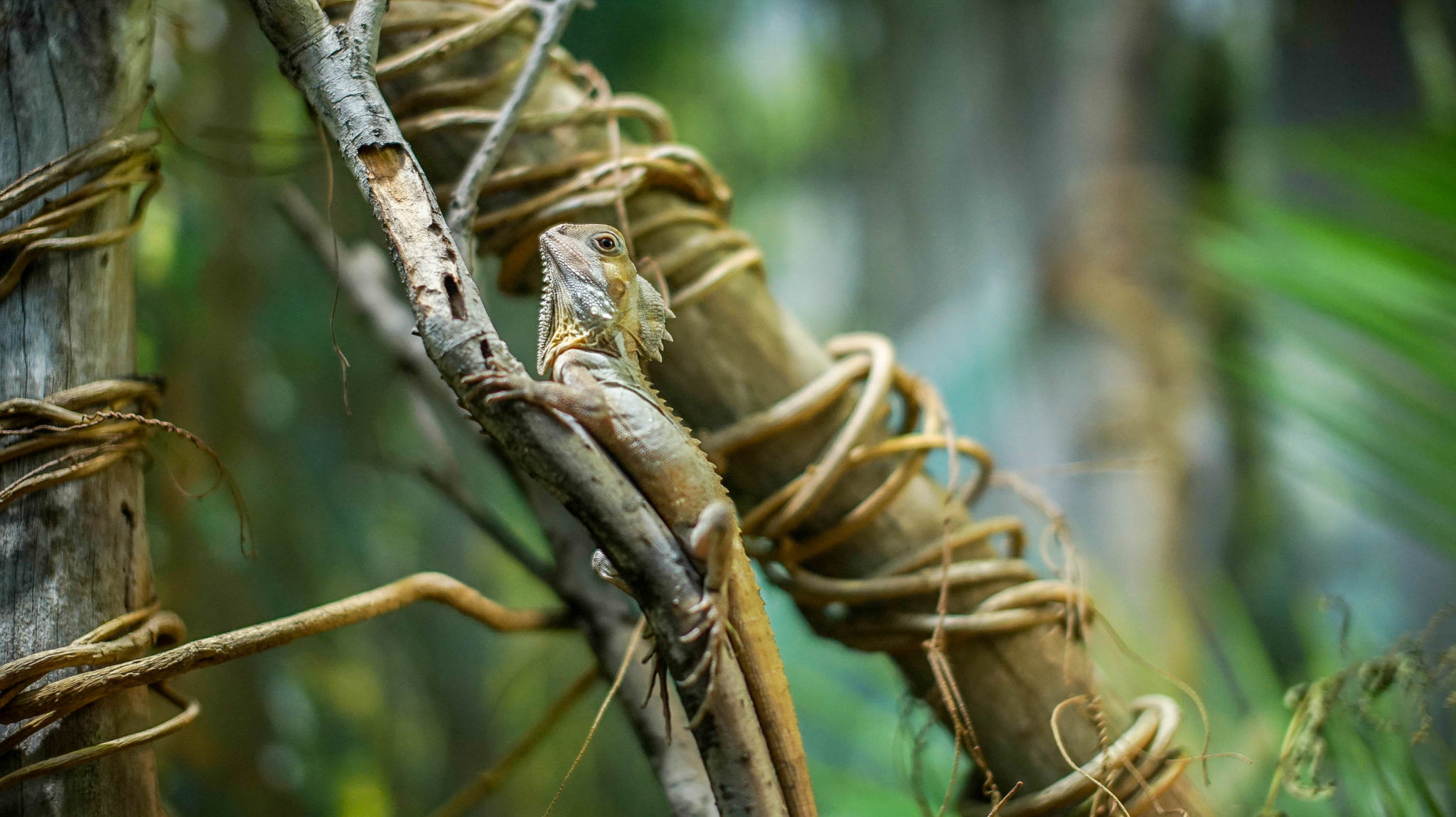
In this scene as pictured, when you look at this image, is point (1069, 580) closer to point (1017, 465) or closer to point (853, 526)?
point (853, 526)

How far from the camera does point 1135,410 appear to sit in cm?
299

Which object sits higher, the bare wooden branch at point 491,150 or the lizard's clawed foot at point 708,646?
the bare wooden branch at point 491,150

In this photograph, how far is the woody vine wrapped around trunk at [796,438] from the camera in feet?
4.05

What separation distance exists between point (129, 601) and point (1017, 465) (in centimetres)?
323

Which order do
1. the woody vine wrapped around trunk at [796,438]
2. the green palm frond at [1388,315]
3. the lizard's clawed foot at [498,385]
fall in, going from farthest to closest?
the green palm frond at [1388,315]
the woody vine wrapped around trunk at [796,438]
the lizard's clawed foot at [498,385]

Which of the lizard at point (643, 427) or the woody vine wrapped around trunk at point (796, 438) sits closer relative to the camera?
the lizard at point (643, 427)

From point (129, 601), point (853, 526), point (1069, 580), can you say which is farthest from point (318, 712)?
point (1069, 580)

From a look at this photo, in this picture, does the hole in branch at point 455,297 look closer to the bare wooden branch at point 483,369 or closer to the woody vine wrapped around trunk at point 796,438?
the bare wooden branch at point 483,369

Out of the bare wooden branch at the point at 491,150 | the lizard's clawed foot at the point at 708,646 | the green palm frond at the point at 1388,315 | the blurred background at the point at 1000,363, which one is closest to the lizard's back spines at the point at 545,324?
the bare wooden branch at the point at 491,150

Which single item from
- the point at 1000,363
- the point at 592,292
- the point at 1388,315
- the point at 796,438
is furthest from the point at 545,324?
the point at 1000,363

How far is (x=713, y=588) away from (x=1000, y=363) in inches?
130

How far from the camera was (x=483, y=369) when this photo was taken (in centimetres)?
71

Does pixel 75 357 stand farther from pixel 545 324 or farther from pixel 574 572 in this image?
pixel 574 572

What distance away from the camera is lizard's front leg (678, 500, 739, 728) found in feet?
2.53
